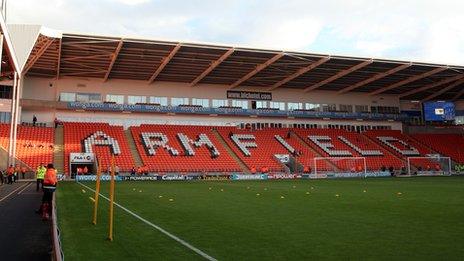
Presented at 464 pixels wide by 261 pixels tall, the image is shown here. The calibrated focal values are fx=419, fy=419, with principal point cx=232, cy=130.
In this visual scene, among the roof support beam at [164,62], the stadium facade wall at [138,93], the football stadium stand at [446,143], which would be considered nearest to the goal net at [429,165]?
the football stadium stand at [446,143]

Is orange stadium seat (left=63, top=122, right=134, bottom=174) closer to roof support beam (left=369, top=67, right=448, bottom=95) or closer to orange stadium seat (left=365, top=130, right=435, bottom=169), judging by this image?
orange stadium seat (left=365, top=130, right=435, bottom=169)

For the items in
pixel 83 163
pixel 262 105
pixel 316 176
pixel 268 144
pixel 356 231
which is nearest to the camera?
pixel 356 231

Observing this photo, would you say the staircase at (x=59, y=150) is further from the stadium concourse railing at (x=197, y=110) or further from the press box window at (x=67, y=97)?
the press box window at (x=67, y=97)

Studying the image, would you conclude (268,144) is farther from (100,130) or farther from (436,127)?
(436,127)

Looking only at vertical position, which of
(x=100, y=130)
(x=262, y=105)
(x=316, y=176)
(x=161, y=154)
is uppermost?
(x=262, y=105)

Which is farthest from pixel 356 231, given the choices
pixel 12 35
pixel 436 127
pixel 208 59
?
pixel 436 127

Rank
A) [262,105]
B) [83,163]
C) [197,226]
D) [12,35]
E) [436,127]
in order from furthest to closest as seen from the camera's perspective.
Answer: [436,127], [262,105], [83,163], [12,35], [197,226]

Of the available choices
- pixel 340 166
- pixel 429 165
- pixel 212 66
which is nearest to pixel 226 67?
pixel 212 66

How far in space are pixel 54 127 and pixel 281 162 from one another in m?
24.9

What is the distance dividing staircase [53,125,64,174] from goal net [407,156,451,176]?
37017 mm

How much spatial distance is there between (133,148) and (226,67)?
511 inches

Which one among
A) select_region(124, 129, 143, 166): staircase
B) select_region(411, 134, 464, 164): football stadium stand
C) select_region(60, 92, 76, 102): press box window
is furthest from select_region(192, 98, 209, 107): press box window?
select_region(411, 134, 464, 164): football stadium stand

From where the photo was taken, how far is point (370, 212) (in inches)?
485

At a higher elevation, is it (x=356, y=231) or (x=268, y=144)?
(x=268, y=144)
